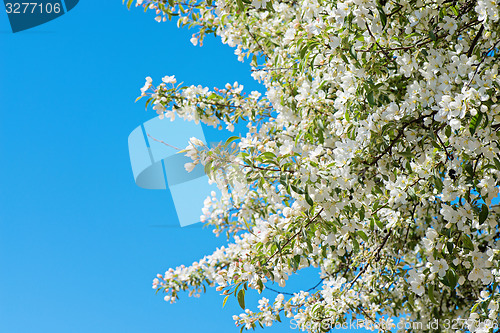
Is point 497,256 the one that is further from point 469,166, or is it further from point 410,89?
point 410,89

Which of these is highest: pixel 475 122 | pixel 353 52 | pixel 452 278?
pixel 353 52

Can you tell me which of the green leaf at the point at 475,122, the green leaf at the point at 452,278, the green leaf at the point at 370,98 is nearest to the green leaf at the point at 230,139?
the green leaf at the point at 370,98

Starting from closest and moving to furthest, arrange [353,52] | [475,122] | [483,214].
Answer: [475,122] → [353,52] → [483,214]

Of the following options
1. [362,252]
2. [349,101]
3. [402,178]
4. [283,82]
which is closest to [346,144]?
[349,101]

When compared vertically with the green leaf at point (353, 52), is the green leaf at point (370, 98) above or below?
below

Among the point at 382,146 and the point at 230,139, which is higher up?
the point at 230,139

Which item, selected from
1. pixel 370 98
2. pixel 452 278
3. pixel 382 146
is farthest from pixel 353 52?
pixel 452 278

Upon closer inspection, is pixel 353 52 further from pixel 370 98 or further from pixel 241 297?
pixel 241 297

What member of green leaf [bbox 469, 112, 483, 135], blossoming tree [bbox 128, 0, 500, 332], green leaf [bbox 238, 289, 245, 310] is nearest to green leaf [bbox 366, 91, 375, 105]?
blossoming tree [bbox 128, 0, 500, 332]

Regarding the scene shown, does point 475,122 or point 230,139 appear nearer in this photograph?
point 475,122

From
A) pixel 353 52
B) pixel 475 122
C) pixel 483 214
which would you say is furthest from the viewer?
pixel 483 214

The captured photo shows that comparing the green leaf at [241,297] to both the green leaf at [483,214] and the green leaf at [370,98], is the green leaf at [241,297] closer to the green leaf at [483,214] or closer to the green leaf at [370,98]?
the green leaf at [370,98]

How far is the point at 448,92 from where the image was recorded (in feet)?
6.60

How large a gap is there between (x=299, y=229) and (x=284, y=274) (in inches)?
9.9
